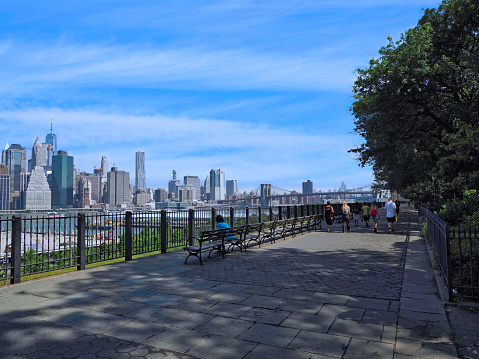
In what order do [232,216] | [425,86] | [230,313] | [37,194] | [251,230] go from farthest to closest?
[37,194] → [425,86] → [232,216] → [251,230] → [230,313]

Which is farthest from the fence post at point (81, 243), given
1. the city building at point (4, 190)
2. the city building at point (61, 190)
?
the city building at point (4, 190)

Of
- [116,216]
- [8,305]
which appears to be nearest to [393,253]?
[116,216]

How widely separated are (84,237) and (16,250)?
1616 millimetres

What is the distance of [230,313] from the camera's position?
5137 mm

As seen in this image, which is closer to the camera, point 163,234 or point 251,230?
point 163,234

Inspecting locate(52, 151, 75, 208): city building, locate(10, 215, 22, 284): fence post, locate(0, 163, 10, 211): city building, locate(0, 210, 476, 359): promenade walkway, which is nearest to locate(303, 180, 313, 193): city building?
locate(52, 151, 75, 208): city building

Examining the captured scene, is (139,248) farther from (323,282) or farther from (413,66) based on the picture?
(413,66)

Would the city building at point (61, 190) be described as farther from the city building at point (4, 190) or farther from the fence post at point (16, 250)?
the fence post at point (16, 250)

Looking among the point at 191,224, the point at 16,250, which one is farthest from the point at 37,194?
the point at 16,250

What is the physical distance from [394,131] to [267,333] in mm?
20364

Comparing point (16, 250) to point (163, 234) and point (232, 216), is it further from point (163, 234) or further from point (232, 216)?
point (232, 216)

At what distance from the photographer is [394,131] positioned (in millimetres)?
21734

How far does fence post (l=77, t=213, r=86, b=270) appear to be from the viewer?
8.65 m

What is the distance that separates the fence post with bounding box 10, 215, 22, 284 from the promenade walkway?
0.30 metres
